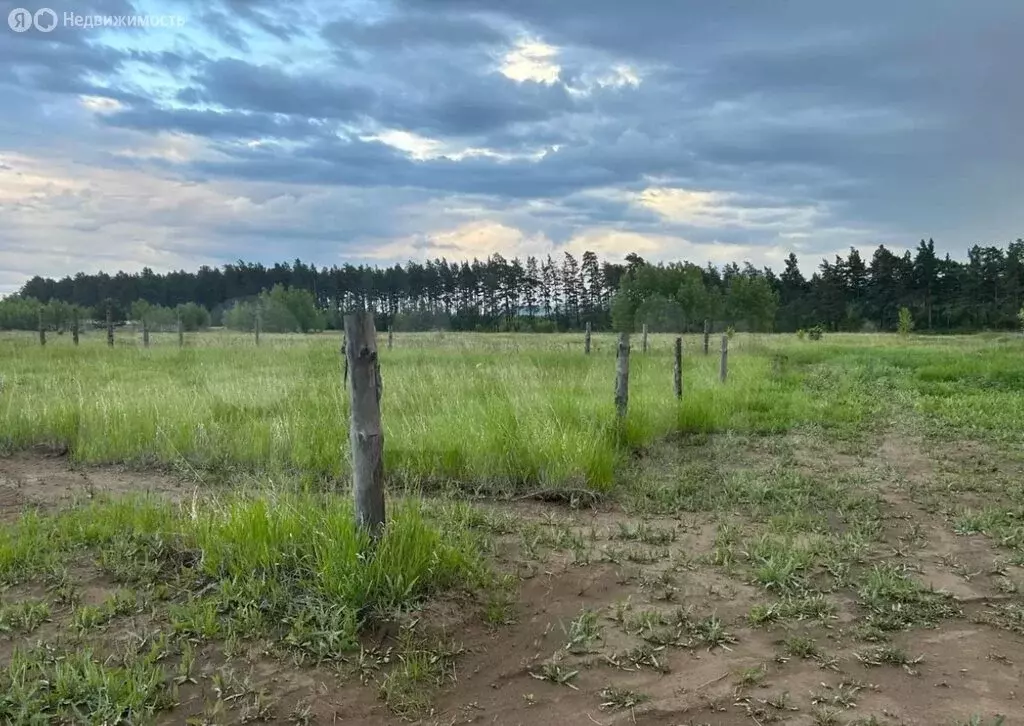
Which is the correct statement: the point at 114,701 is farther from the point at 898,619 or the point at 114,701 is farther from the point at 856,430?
the point at 856,430

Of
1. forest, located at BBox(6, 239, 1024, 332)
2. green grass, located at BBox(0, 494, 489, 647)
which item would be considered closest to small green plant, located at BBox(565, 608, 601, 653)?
green grass, located at BBox(0, 494, 489, 647)

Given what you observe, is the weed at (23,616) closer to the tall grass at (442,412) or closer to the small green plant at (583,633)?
the small green plant at (583,633)

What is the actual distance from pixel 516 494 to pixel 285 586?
2.74 metres

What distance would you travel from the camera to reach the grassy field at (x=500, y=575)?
3047 mm

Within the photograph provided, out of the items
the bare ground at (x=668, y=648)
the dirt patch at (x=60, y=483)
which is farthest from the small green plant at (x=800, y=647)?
the dirt patch at (x=60, y=483)

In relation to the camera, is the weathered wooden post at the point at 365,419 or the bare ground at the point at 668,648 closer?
the bare ground at the point at 668,648

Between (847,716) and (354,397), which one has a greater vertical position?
(354,397)

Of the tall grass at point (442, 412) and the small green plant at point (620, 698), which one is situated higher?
the tall grass at point (442, 412)

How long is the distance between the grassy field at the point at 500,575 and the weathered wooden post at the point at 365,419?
158mm

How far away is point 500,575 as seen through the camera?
433cm

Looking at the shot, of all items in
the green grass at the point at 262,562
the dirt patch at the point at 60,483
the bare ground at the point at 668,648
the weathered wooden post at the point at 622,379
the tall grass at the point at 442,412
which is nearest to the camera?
the bare ground at the point at 668,648

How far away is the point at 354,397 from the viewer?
3.93 metres

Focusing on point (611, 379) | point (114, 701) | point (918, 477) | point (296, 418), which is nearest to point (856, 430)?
point (918, 477)

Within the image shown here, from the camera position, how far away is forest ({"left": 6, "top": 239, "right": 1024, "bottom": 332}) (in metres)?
51.6
